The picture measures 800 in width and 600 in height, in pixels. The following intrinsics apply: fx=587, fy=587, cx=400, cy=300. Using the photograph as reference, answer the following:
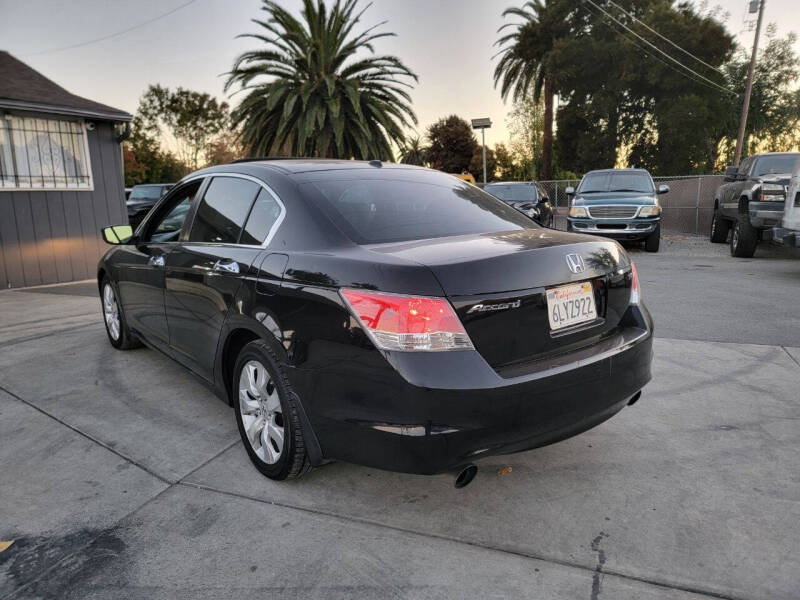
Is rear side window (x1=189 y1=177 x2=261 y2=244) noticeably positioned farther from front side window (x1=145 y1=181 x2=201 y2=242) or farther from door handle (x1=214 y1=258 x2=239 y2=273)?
front side window (x1=145 y1=181 x2=201 y2=242)

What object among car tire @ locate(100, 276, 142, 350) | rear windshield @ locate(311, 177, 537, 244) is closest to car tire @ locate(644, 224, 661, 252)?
rear windshield @ locate(311, 177, 537, 244)

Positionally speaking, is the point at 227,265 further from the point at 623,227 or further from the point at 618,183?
the point at 618,183

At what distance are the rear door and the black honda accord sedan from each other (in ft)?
0.05

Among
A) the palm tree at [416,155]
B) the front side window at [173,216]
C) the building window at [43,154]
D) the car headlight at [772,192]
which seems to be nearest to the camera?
the front side window at [173,216]

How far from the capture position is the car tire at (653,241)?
509 inches

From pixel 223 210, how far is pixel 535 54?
3168 centimetres

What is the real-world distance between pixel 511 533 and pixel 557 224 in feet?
65.5

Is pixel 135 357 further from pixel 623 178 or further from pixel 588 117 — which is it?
pixel 588 117

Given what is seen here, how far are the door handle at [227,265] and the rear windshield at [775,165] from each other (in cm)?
1183

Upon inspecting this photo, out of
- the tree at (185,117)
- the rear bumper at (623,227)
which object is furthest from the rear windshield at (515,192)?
the tree at (185,117)

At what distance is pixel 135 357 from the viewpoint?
5.15m

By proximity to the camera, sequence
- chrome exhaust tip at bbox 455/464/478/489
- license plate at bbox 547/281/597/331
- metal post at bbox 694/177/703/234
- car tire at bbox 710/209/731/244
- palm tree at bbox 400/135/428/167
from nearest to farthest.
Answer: chrome exhaust tip at bbox 455/464/478/489 → license plate at bbox 547/281/597/331 → car tire at bbox 710/209/731/244 → metal post at bbox 694/177/703/234 → palm tree at bbox 400/135/428/167

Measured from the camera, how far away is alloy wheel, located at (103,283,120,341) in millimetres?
5223

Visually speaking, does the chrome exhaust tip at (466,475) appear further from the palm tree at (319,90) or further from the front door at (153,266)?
the palm tree at (319,90)
